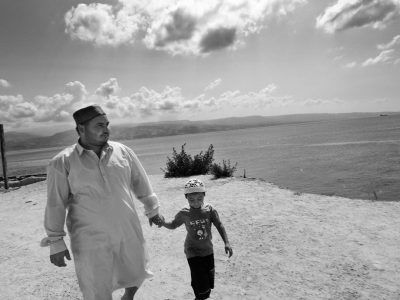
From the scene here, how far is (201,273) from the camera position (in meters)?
3.51

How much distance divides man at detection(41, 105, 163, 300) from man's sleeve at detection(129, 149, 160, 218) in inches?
12.0

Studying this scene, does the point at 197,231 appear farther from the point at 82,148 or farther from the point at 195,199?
the point at 82,148

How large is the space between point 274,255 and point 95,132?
→ 349cm

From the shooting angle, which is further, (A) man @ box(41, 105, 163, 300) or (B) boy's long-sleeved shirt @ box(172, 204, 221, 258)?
(B) boy's long-sleeved shirt @ box(172, 204, 221, 258)

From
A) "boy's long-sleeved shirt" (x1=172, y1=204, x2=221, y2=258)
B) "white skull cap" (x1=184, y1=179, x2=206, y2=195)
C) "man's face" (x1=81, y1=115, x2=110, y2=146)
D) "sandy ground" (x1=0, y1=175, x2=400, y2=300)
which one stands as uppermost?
"man's face" (x1=81, y1=115, x2=110, y2=146)

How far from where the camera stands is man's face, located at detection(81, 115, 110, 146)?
3035mm

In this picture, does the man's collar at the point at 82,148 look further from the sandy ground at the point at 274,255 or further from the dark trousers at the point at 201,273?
the sandy ground at the point at 274,255

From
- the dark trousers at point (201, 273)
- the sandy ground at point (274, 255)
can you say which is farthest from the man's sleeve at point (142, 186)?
the sandy ground at point (274, 255)

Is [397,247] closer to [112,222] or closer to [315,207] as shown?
[315,207]

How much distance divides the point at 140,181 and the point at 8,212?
29.8ft

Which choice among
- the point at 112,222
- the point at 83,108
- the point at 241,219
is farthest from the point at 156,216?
the point at 241,219

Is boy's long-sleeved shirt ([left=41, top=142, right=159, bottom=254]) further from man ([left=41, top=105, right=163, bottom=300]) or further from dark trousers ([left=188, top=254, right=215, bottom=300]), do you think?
dark trousers ([left=188, top=254, right=215, bottom=300])

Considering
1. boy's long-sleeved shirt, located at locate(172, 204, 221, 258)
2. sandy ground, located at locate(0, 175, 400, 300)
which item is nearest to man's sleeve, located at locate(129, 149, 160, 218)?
boy's long-sleeved shirt, located at locate(172, 204, 221, 258)

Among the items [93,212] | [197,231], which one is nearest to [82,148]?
[93,212]
